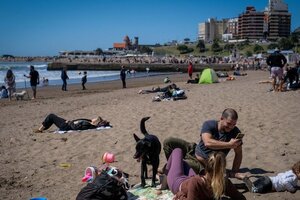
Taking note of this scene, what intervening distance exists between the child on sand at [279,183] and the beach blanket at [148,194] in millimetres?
1058

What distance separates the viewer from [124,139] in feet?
25.2

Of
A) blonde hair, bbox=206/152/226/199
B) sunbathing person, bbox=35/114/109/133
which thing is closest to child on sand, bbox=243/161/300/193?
blonde hair, bbox=206/152/226/199

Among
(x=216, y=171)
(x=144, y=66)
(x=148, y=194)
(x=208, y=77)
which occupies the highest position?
(x=144, y=66)

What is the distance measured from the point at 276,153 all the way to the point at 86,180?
3.19m

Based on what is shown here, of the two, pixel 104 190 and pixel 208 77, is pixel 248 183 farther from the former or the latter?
pixel 208 77

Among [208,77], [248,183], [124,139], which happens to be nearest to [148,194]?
[248,183]

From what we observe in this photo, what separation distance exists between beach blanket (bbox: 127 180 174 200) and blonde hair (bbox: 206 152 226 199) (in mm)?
1025

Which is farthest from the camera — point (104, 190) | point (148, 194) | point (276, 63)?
point (276, 63)

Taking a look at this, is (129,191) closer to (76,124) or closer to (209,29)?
(76,124)

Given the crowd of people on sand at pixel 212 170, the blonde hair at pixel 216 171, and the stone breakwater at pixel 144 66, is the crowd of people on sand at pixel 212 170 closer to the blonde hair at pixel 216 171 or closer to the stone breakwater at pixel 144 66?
the blonde hair at pixel 216 171

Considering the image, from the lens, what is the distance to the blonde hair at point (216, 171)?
341 centimetres

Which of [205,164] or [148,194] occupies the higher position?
[205,164]

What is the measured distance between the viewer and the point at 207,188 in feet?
11.6

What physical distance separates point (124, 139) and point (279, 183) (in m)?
3.87
